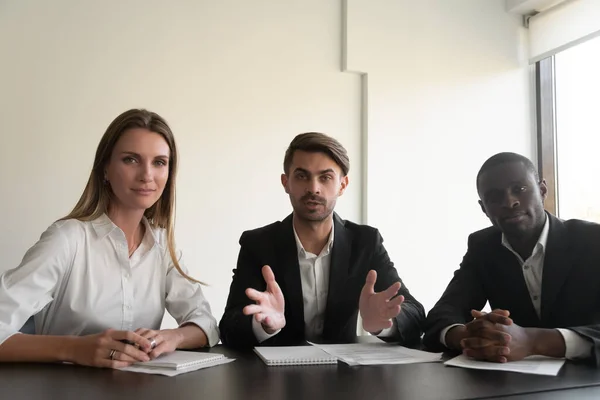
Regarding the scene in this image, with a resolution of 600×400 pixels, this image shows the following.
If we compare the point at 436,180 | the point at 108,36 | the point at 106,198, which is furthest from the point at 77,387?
the point at 436,180

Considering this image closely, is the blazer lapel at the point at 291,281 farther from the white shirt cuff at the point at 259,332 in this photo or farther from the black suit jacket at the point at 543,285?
the black suit jacket at the point at 543,285

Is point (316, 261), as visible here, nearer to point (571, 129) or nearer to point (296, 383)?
point (296, 383)

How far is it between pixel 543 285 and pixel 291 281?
0.91 meters

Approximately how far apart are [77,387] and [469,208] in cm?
358

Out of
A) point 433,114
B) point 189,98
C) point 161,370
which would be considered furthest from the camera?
point 433,114

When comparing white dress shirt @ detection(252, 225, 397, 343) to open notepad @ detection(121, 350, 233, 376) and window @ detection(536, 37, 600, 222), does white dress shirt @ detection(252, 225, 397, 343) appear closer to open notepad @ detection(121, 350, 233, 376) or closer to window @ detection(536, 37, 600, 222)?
open notepad @ detection(121, 350, 233, 376)

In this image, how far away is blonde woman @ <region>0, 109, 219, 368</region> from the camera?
1726mm

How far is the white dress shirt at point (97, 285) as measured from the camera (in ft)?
5.59

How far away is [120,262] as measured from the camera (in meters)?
1.92

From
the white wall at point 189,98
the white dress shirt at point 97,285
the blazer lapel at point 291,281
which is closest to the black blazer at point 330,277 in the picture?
the blazer lapel at point 291,281

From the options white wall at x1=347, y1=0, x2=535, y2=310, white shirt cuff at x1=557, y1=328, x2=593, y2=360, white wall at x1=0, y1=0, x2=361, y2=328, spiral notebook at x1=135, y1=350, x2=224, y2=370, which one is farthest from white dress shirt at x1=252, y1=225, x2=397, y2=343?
white wall at x1=347, y1=0, x2=535, y2=310

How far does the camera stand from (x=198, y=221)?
11.6ft

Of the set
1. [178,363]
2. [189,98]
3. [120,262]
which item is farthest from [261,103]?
[178,363]

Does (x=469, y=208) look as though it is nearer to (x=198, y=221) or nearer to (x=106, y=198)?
(x=198, y=221)
